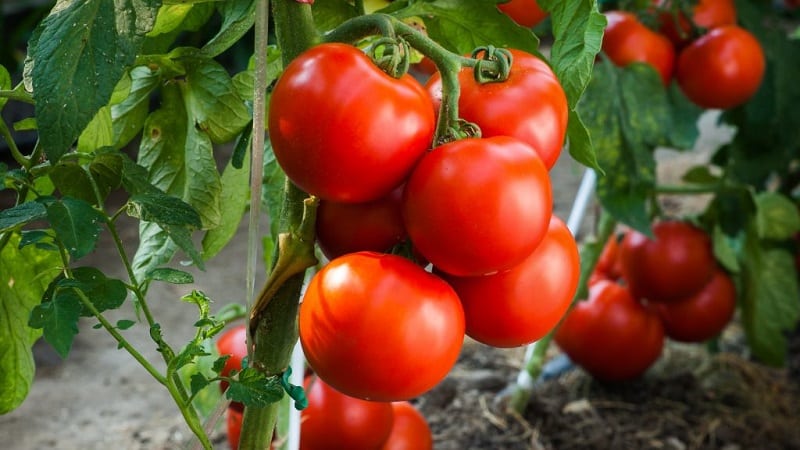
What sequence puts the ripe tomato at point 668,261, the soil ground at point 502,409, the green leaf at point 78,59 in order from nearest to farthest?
1. the green leaf at point 78,59
2. the soil ground at point 502,409
3. the ripe tomato at point 668,261

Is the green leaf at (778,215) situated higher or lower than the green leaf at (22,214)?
lower

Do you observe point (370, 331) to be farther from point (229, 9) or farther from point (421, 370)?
point (229, 9)

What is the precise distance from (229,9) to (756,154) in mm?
1419

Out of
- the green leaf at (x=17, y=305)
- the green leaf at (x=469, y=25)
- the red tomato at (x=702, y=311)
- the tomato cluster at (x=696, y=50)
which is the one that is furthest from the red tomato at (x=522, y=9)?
the red tomato at (x=702, y=311)

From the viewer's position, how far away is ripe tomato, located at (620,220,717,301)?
67.4 inches

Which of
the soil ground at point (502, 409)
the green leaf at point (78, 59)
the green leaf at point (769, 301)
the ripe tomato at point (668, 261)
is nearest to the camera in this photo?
the green leaf at point (78, 59)

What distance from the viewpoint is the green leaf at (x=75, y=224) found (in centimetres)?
66

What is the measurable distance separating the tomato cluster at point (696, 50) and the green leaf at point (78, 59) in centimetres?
91

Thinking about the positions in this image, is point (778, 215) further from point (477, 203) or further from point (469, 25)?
point (477, 203)

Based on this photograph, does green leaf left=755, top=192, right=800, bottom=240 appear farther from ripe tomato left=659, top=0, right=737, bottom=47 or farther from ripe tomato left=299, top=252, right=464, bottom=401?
ripe tomato left=299, top=252, right=464, bottom=401

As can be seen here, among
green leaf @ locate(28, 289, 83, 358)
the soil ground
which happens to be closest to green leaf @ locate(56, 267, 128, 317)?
green leaf @ locate(28, 289, 83, 358)

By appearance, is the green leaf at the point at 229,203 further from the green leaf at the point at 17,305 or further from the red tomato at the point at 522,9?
the red tomato at the point at 522,9

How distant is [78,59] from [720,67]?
1.01 meters

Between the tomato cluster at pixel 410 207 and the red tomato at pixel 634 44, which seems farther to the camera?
the red tomato at pixel 634 44
